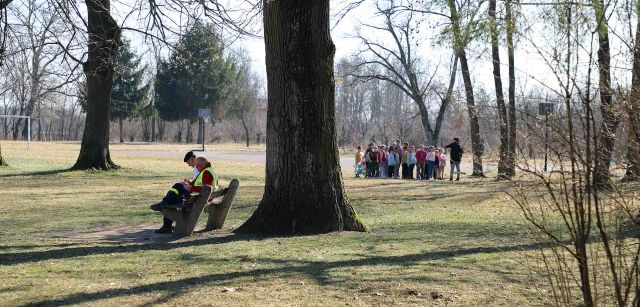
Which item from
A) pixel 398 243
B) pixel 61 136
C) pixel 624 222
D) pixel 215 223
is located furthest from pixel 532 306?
pixel 61 136

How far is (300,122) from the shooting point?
10.5 meters

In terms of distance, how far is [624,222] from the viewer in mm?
4633

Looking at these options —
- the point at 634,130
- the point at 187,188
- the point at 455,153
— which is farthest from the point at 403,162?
the point at 634,130

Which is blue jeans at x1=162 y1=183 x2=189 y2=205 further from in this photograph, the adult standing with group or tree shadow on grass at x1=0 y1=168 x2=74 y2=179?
the adult standing with group

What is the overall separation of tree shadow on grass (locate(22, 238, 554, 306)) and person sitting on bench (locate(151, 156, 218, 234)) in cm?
272

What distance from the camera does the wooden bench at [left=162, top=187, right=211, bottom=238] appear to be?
417 inches

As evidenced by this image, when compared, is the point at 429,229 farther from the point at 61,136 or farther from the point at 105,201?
the point at 61,136

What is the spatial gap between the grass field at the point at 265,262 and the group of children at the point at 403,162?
45.7 ft

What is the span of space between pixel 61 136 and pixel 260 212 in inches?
3750

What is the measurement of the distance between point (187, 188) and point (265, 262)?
10.3 feet

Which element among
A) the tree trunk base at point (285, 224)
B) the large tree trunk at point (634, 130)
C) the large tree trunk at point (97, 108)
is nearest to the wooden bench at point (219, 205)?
the tree trunk base at point (285, 224)

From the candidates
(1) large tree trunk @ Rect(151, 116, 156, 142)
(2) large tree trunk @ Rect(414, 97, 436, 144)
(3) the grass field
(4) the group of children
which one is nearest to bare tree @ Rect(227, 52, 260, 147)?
(1) large tree trunk @ Rect(151, 116, 156, 142)

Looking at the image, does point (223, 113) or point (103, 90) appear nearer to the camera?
point (103, 90)

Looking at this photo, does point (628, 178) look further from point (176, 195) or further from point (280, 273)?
point (176, 195)
